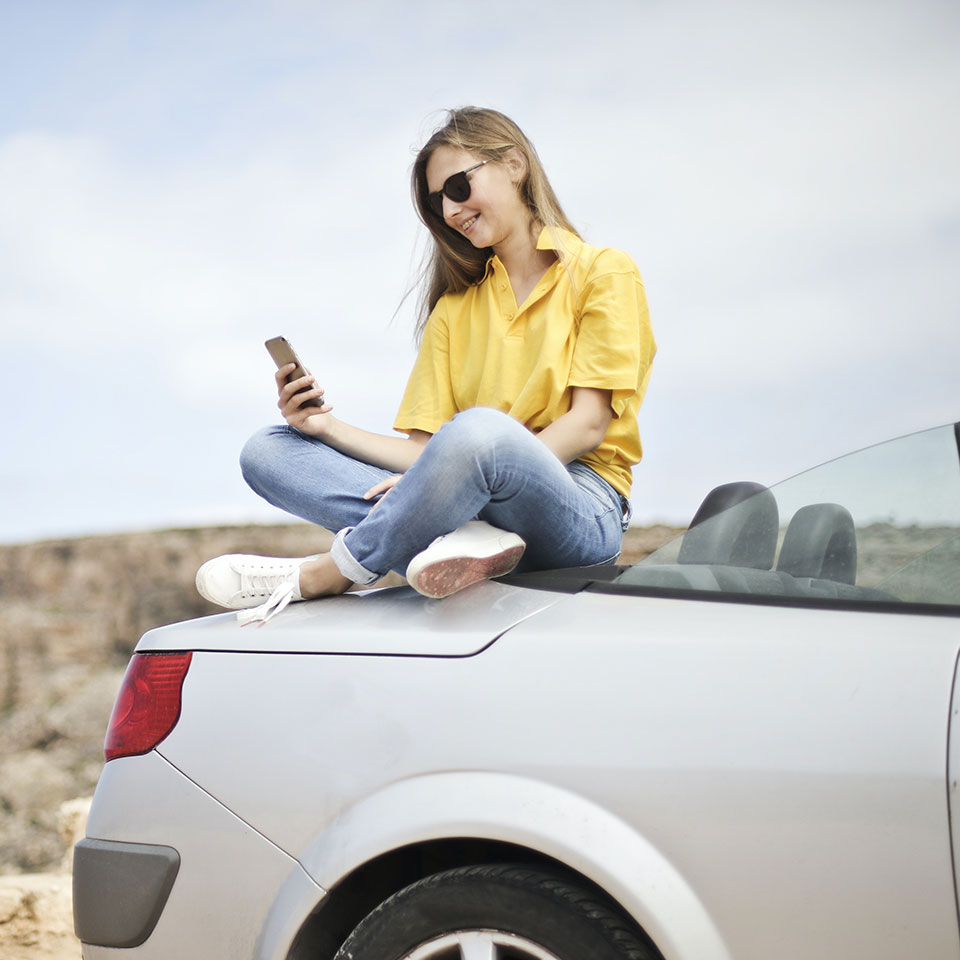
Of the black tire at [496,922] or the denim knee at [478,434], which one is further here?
the denim knee at [478,434]

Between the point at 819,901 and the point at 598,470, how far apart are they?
3.85ft

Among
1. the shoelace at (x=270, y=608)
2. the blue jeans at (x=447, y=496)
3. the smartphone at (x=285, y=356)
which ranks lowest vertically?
the shoelace at (x=270, y=608)

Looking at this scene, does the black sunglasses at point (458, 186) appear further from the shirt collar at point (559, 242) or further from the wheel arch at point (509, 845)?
the wheel arch at point (509, 845)

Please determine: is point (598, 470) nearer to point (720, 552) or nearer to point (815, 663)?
point (720, 552)

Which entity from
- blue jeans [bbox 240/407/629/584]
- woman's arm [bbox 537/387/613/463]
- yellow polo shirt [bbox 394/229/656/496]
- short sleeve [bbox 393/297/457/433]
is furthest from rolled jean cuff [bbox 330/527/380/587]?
short sleeve [bbox 393/297/457/433]

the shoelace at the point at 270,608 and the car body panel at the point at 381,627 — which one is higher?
the shoelace at the point at 270,608

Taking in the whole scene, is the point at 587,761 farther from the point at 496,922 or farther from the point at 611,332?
the point at 611,332

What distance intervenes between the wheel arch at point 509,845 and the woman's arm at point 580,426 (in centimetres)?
91

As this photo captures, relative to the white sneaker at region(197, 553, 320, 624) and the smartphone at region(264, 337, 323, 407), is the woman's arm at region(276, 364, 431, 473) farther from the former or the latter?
the white sneaker at region(197, 553, 320, 624)

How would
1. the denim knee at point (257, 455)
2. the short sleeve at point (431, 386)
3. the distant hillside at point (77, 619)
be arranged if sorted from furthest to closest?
the distant hillside at point (77, 619), the short sleeve at point (431, 386), the denim knee at point (257, 455)

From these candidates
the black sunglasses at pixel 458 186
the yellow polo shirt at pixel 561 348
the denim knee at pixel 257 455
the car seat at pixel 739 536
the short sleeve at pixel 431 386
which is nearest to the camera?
the car seat at pixel 739 536

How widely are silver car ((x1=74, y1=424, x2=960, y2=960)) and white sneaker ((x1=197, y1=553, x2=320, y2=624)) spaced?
4.7 inches

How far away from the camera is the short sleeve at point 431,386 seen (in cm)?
254

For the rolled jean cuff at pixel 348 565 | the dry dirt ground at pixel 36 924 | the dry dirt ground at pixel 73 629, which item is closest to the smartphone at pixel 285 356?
the rolled jean cuff at pixel 348 565
